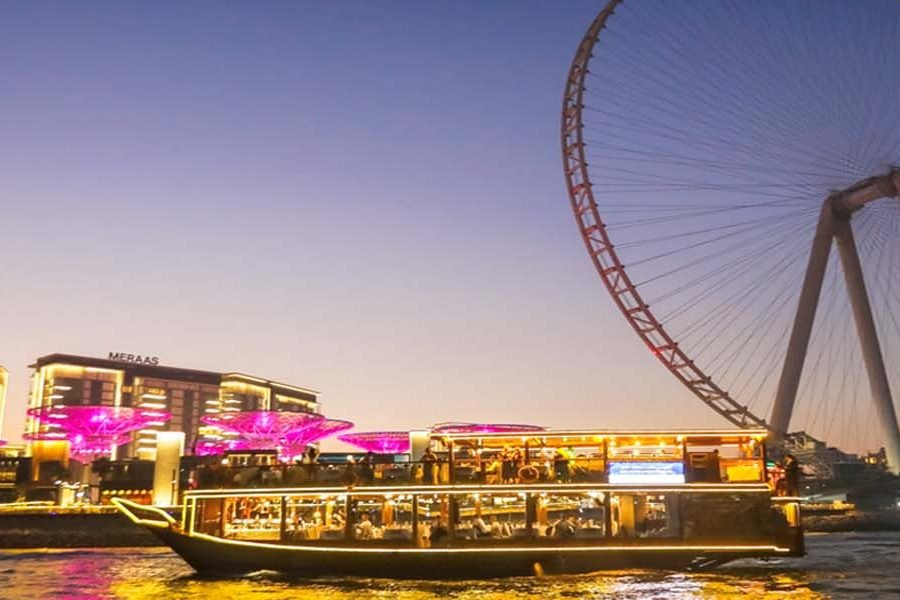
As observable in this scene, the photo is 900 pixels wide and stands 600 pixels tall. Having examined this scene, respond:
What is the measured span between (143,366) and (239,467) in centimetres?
11491

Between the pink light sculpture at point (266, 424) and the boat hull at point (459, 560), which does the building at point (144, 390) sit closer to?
the pink light sculpture at point (266, 424)

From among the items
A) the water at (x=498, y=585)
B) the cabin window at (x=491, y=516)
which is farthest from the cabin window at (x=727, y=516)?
the cabin window at (x=491, y=516)

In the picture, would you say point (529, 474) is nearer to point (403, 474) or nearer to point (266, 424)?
point (403, 474)

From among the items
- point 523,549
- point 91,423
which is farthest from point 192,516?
point 91,423

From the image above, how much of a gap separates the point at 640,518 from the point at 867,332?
101 ft

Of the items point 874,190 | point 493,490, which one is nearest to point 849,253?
point 874,190

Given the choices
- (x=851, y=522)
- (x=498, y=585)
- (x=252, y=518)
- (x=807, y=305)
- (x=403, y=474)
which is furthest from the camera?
(x=851, y=522)

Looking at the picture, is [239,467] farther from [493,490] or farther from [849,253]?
[849,253]

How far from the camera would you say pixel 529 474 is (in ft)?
85.4

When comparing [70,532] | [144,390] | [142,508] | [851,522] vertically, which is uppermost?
[144,390]

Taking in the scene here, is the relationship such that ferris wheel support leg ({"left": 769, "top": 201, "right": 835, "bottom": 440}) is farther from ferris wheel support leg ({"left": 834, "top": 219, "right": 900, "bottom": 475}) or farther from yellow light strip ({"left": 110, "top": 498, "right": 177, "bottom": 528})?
yellow light strip ({"left": 110, "top": 498, "right": 177, "bottom": 528})

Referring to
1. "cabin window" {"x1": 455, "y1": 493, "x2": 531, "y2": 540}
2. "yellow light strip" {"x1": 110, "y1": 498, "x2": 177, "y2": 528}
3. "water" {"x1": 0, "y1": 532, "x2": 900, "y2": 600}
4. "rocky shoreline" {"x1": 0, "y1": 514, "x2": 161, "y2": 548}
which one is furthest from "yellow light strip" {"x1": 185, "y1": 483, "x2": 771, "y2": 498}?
"rocky shoreline" {"x1": 0, "y1": 514, "x2": 161, "y2": 548}

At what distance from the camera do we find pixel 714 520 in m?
25.5

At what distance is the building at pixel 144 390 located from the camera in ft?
416
